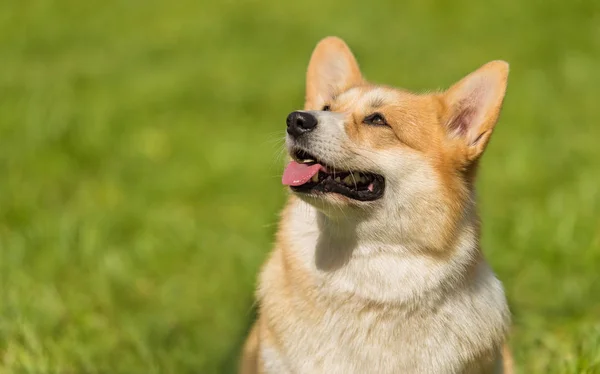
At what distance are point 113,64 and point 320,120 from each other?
6058 millimetres

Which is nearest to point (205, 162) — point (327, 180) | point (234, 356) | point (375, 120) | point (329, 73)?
point (234, 356)

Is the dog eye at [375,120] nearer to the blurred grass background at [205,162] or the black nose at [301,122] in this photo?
the black nose at [301,122]

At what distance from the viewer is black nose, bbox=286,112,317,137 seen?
370 centimetres

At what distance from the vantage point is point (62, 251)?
19.0 feet

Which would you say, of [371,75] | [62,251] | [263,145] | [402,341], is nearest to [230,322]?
[62,251]

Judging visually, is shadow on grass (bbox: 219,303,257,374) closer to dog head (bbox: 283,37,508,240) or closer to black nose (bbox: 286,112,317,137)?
dog head (bbox: 283,37,508,240)

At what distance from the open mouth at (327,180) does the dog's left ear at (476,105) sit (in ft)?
1.67

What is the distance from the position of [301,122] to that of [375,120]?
445mm

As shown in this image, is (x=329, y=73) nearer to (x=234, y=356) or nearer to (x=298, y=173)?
(x=298, y=173)

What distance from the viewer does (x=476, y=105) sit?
396 cm

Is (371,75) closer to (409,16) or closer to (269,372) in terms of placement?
(409,16)

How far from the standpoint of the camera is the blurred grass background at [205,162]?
5.18m

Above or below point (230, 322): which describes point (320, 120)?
above

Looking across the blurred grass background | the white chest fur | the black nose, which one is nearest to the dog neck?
the white chest fur
